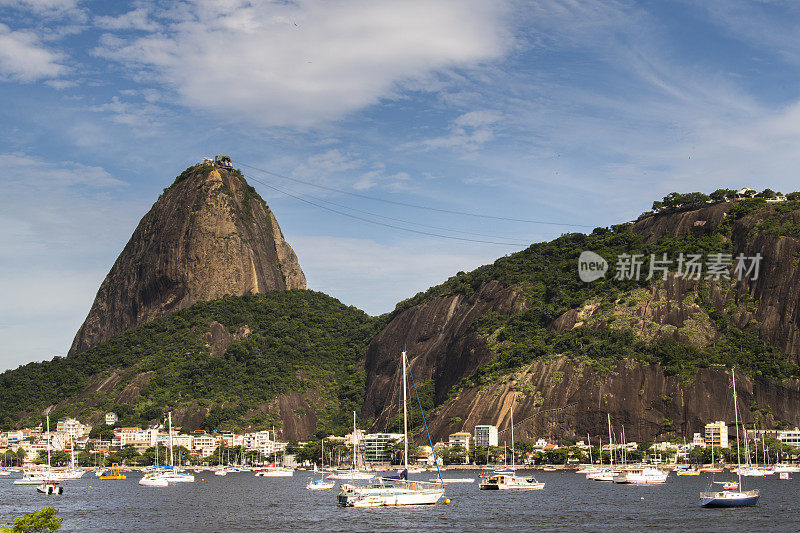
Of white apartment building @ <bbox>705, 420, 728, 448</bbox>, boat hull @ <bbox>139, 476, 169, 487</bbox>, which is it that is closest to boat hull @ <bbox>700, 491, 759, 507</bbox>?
boat hull @ <bbox>139, 476, 169, 487</bbox>

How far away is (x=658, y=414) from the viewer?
18075 cm

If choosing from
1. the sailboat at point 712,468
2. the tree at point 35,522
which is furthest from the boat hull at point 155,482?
the tree at point 35,522

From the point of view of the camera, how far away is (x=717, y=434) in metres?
174

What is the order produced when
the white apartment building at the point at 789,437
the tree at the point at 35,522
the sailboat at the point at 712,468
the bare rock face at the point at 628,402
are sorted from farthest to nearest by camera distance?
the bare rock face at the point at 628,402, the white apartment building at the point at 789,437, the sailboat at the point at 712,468, the tree at the point at 35,522

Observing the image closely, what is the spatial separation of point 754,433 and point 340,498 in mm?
111809

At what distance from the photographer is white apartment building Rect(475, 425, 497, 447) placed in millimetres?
185750

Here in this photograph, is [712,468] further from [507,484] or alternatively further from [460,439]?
[507,484]

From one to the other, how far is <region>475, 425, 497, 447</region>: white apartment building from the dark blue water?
190 ft

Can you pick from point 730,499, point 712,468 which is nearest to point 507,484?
point 730,499

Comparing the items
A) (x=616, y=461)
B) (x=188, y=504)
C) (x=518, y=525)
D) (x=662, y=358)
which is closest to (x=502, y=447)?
(x=616, y=461)

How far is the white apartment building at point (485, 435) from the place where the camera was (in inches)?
7313

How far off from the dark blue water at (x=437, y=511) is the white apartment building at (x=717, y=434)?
46.1m

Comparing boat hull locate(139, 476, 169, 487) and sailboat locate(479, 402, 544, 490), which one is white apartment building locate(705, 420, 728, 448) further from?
boat hull locate(139, 476, 169, 487)

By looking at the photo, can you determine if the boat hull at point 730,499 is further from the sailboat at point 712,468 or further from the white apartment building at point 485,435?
the white apartment building at point 485,435
